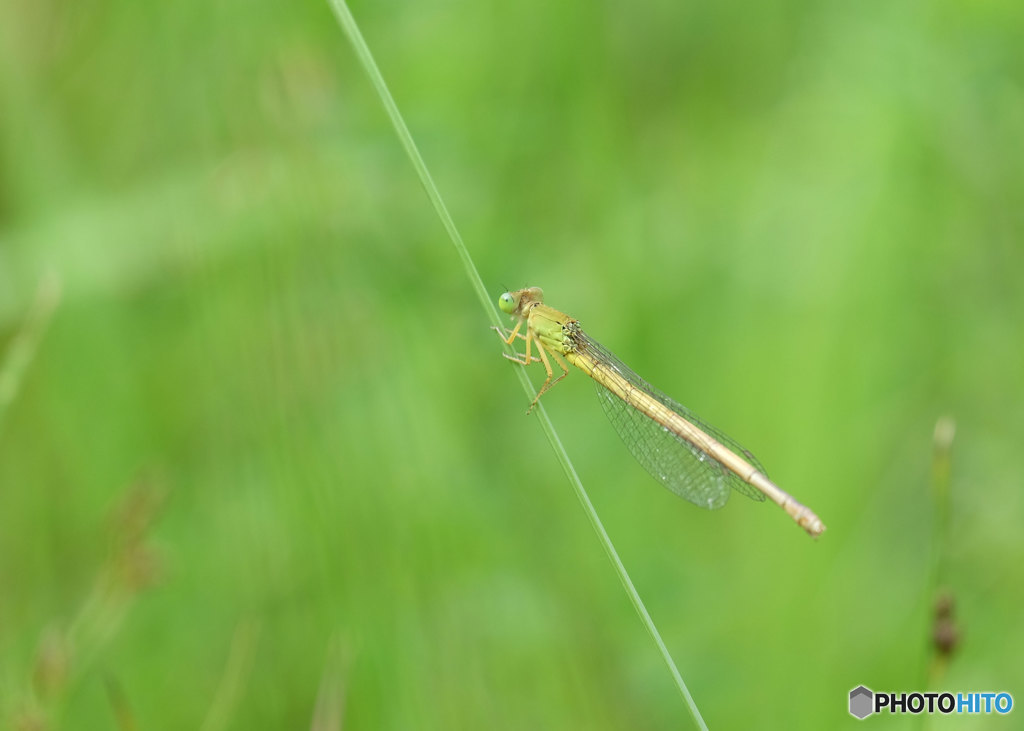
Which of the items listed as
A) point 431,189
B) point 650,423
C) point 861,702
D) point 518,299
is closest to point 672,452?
point 650,423

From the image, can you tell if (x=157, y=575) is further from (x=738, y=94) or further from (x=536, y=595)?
(x=738, y=94)

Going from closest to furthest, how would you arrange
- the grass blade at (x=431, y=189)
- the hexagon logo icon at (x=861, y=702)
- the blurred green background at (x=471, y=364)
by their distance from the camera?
the grass blade at (x=431, y=189) < the blurred green background at (x=471, y=364) < the hexagon logo icon at (x=861, y=702)

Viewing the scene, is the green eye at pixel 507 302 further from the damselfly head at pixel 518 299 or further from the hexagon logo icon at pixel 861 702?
the hexagon logo icon at pixel 861 702

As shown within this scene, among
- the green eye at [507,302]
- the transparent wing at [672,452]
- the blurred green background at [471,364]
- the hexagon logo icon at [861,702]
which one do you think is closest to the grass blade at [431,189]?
the blurred green background at [471,364]

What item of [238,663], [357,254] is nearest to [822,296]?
[357,254]

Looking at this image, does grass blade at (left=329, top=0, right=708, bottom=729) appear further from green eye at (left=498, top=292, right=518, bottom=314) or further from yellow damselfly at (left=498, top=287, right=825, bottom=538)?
green eye at (left=498, top=292, right=518, bottom=314)

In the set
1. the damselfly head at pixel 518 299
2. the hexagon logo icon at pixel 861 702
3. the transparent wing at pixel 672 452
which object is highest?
the damselfly head at pixel 518 299
